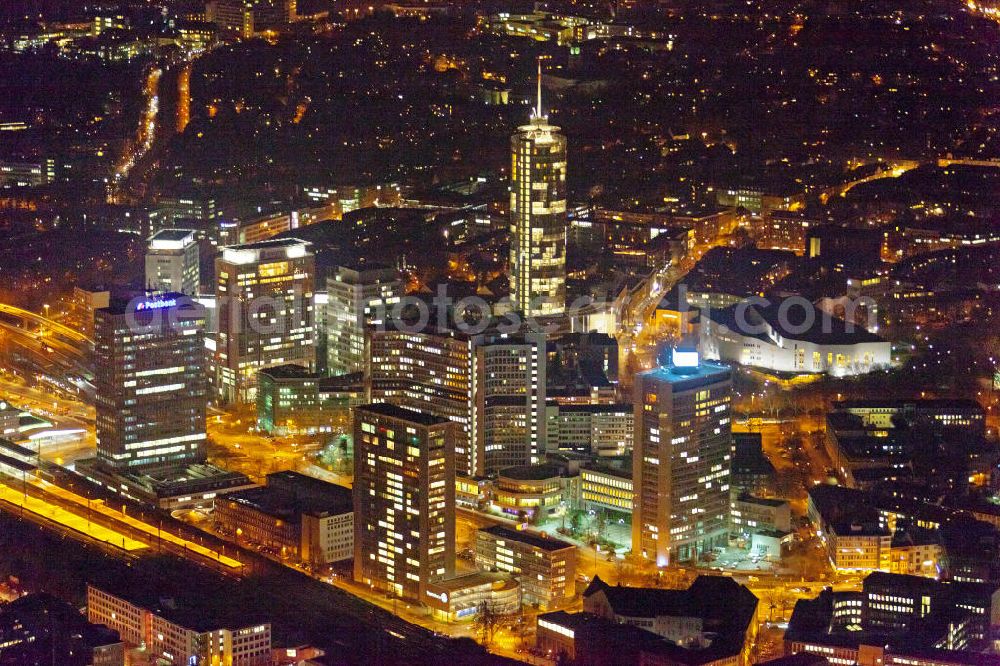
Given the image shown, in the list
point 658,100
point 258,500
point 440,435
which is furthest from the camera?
point 658,100

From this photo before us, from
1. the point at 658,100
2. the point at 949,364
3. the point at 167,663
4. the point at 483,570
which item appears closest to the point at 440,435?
the point at 483,570

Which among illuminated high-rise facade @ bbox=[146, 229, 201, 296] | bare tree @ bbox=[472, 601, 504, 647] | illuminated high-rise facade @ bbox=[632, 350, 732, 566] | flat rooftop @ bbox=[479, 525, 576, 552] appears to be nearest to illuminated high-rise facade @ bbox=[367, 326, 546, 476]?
illuminated high-rise facade @ bbox=[632, 350, 732, 566]

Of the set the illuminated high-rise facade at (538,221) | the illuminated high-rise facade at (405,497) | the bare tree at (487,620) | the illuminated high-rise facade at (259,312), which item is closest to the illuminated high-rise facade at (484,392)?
the illuminated high-rise facade at (259,312)

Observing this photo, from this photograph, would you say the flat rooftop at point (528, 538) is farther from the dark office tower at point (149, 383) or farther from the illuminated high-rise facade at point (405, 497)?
the dark office tower at point (149, 383)

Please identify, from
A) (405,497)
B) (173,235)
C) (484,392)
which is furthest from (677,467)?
(173,235)

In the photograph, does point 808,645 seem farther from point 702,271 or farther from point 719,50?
point 719,50
